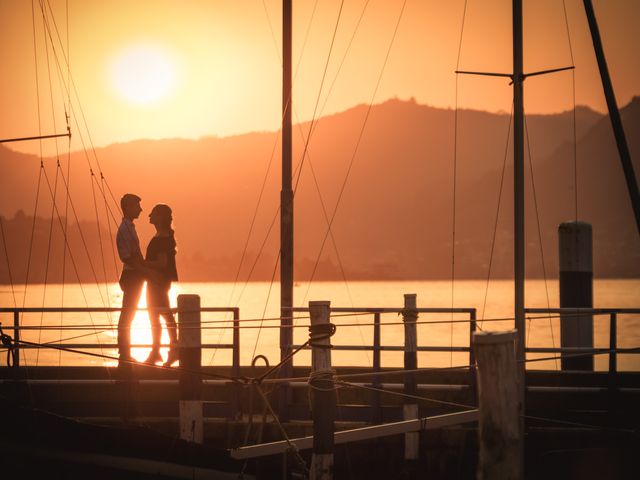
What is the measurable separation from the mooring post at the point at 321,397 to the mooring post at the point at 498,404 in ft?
5.56

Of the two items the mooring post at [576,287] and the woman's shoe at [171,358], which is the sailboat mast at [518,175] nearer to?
the mooring post at [576,287]

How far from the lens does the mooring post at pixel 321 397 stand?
10336 mm

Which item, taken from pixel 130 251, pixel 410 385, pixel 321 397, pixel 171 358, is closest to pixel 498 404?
pixel 321 397

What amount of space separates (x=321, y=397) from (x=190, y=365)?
2.82 m

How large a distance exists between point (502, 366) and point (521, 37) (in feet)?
21.7

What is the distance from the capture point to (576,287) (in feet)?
60.4

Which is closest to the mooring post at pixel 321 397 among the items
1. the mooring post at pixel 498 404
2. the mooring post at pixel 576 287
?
the mooring post at pixel 498 404

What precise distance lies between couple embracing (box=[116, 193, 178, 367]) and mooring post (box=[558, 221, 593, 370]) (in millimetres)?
6566

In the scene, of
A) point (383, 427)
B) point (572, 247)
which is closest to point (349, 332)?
point (572, 247)

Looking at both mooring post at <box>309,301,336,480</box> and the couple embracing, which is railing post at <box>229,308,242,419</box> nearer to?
the couple embracing

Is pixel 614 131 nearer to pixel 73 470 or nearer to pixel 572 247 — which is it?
pixel 572 247

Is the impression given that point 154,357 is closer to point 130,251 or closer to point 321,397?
point 130,251

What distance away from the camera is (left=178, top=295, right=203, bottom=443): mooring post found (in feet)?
41.6

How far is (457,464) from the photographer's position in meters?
13.2
